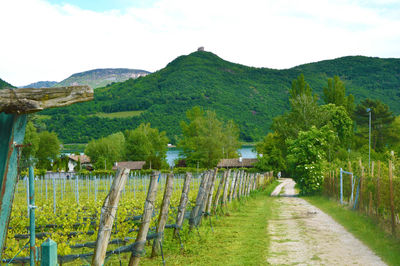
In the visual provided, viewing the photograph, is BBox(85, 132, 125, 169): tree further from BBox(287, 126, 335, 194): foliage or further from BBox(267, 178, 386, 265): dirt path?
BBox(267, 178, 386, 265): dirt path

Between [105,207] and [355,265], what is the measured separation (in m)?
4.65

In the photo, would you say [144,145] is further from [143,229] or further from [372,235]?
[143,229]

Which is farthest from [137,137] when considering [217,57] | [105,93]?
[217,57]

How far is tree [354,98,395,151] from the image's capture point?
68750 mm

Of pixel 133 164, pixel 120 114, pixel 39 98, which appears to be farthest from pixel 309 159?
pixel 120 114

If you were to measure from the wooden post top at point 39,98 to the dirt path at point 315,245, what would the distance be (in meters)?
6.00

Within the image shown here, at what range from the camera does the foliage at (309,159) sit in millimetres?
25797

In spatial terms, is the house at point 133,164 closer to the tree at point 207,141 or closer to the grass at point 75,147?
the tree at point 207,141

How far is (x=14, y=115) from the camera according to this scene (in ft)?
7.89

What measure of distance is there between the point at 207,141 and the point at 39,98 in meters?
75.2

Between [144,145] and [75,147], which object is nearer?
[144,145]

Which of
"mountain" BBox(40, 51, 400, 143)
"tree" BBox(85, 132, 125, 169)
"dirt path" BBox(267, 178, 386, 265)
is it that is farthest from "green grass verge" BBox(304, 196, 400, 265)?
"mountain" BBox(40, 51, 400, 143)

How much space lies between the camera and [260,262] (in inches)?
300

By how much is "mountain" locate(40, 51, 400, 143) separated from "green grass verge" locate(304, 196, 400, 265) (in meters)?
101
